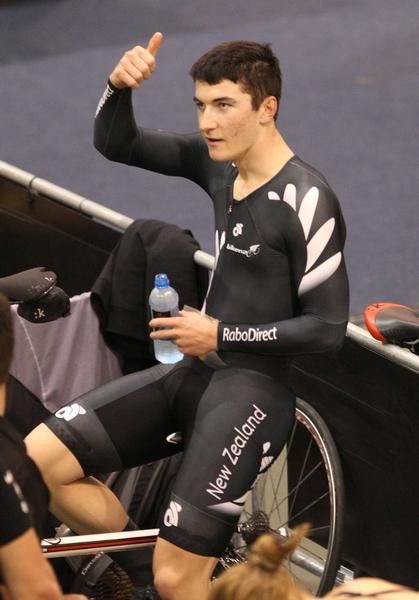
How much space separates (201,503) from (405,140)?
5.74 m

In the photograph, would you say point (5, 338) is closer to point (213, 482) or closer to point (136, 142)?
point (213, 482)

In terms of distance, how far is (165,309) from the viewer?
16.1 ft

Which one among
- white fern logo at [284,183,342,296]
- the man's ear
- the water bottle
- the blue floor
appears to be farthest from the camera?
the blue floor

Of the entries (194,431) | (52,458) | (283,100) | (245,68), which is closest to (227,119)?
(245,68)

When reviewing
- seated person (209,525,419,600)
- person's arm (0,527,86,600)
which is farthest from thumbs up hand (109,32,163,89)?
seated person (209,525,419,600)

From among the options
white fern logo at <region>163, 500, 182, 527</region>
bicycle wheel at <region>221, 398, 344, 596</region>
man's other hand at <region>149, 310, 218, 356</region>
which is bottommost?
bicycle wheel at <region>221, 398, 344, 596</region>

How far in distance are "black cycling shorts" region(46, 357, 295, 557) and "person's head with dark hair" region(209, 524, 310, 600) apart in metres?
1.74

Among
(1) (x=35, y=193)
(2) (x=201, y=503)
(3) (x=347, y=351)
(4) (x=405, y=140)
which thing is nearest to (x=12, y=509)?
(2) (x=201, y=503)

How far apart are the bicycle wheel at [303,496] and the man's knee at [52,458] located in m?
0.83

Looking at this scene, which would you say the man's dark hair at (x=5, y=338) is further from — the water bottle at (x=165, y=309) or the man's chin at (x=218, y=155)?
the water bottle at (x=165, y=309)

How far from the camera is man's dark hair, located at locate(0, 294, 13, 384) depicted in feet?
10.2

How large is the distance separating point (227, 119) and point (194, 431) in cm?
113

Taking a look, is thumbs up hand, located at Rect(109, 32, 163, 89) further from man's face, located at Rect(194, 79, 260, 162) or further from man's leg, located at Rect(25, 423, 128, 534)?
man's leg, located at Rect(25, 423, 128, 534)

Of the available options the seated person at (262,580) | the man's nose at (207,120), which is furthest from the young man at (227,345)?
the seated person at (262,580)
